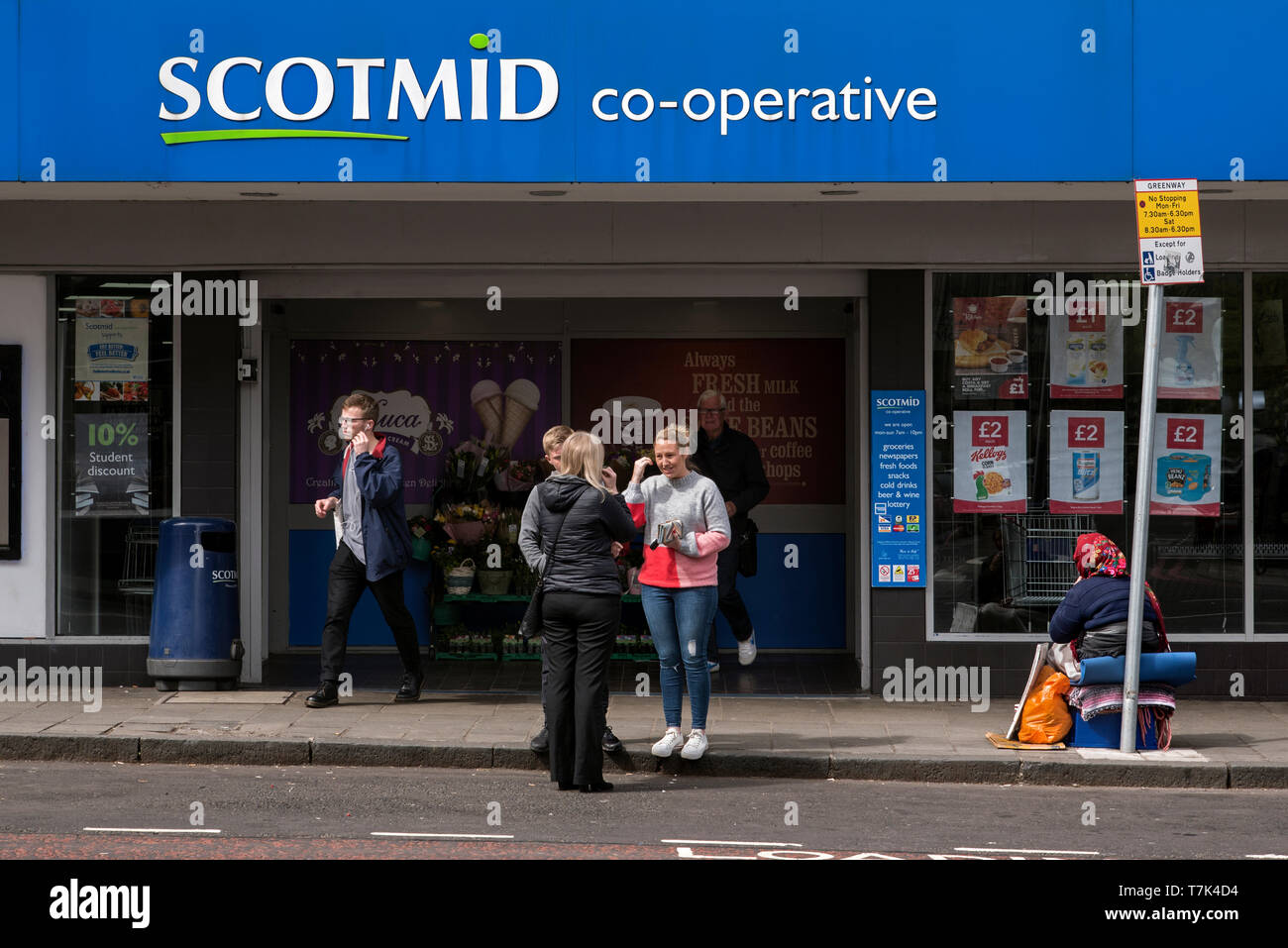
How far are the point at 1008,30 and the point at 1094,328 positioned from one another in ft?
7.44

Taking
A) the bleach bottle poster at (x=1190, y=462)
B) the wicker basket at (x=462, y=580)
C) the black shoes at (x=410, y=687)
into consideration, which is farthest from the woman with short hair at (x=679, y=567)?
the bleach bottle poster at (x=1190, y=462)

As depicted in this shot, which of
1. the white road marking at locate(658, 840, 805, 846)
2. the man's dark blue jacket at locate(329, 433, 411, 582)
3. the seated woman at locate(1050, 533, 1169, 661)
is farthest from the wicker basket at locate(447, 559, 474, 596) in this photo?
the white road marking at locate(658, 840, 805, 846)

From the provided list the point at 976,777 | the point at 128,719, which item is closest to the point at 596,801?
the point at 976,777

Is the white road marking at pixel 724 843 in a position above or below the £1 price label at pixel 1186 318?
below

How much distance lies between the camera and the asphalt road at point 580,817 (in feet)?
21.9

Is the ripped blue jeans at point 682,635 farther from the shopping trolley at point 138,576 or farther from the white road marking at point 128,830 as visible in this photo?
the shopping trolley at point 138,576

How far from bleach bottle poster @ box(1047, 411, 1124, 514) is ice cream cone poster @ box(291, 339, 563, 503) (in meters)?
3.94

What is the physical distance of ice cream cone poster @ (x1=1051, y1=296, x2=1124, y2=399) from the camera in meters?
10.6

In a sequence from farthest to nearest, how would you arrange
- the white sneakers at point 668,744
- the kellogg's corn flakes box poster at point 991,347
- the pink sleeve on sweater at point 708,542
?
1. the kellogg's corn flakes box poster at point 991,347
2. the white sneakers at point 668,744
3. the pink sleeve on sweater at point 708,542

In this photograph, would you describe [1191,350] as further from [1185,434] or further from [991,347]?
[991,347]

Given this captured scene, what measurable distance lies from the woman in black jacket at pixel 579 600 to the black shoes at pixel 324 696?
248 centimetres

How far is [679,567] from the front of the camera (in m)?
8.34

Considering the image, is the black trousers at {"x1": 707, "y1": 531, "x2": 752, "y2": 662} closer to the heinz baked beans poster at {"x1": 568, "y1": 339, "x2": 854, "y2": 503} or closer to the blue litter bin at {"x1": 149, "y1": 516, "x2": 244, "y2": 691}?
the heinz baked beans poster at {"x1": 568, "y1": 339, "x2": 854, "y2": 503}

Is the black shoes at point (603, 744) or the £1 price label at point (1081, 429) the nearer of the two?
the black shoes at point (603, 744)
